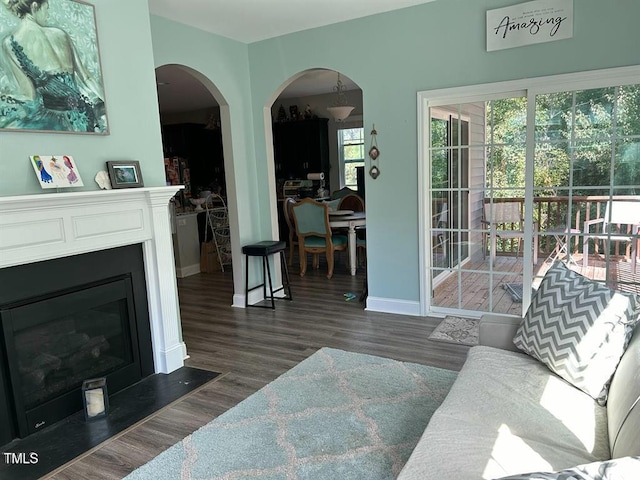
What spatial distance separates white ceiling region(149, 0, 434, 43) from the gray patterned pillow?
3721 mm

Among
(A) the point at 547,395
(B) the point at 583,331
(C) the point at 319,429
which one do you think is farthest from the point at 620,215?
(C) the point at 319,429

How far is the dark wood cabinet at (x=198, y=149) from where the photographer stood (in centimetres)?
968

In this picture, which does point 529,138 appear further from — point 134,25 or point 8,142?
point 8,142

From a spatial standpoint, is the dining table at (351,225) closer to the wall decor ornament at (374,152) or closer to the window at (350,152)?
the wall decor ornament at (374,152)

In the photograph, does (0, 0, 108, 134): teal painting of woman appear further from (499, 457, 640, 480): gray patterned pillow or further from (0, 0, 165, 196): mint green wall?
(499, 457, 640, 480): gray patterned pillow

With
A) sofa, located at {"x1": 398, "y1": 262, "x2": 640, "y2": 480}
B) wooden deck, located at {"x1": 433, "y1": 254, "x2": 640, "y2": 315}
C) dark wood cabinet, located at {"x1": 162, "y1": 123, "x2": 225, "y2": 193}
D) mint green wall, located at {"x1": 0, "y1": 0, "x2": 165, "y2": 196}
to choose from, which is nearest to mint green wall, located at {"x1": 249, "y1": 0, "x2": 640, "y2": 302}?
wooden deck, located at {"x1": 433, "y1": 254, "x2": 640, "y2": 315}

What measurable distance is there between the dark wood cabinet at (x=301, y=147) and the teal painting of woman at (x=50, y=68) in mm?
5826

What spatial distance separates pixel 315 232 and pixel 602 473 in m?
5.29

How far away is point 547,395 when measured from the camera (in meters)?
1.97

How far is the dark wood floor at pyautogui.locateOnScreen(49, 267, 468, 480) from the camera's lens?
2496mm

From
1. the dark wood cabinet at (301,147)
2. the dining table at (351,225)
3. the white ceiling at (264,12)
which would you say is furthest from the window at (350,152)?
the white ceiling at (264,12)

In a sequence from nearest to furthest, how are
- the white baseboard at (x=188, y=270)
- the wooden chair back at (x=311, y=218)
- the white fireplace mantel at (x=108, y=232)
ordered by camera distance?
1. the white fireplace mantel at (x=108, y=232)
2. the wooden chair back at (x=311, y=218)
3. the white baseboard at (x=188, y=270)

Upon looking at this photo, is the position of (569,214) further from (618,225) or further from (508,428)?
(508,428)

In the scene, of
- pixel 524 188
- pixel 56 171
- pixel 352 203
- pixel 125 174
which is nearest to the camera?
pixel 56 171
